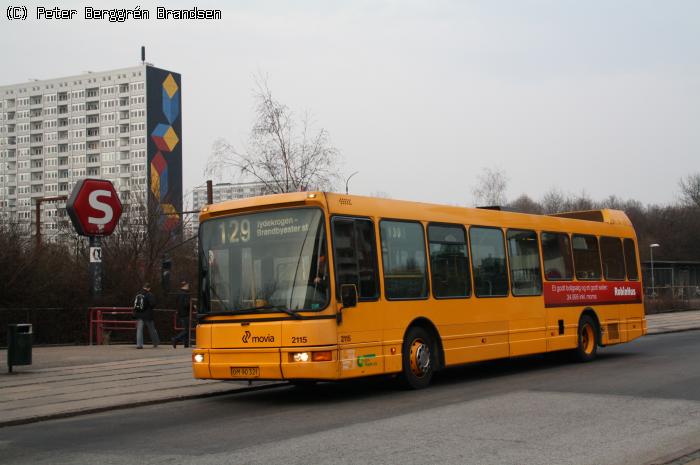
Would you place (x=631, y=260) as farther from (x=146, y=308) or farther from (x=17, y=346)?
(x=17, y=346)

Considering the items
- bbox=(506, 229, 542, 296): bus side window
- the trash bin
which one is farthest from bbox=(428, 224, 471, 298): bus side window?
the trash bin

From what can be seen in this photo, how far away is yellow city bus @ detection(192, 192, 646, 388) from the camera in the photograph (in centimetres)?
1186

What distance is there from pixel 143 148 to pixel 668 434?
377ft

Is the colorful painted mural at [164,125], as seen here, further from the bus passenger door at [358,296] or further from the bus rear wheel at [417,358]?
the bus passenger door at [358,296]

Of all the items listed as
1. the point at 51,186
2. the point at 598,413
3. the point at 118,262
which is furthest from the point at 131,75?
the point at 598,413

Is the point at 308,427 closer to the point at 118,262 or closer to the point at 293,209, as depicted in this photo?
the point at 293,209

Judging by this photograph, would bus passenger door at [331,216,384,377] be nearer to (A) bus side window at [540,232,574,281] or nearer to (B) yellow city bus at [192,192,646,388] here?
(B) yellow city bus at [192,192,646,388]

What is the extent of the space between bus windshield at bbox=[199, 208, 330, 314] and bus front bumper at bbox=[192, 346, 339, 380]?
589mm

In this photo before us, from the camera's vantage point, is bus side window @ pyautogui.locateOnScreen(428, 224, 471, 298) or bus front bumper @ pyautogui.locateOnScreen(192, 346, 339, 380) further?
bus side window @ pyautogui.locateOnScreen(428, 224, 471, 298)

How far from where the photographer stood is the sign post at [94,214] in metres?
26.6

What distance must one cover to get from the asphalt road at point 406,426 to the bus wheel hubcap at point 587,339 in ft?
10.5

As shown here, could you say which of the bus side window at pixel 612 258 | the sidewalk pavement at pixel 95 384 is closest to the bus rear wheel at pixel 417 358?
the sidewalk pavement at pixel 95 384

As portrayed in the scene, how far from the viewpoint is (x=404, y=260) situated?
1346 cm

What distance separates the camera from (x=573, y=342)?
17.6 m
